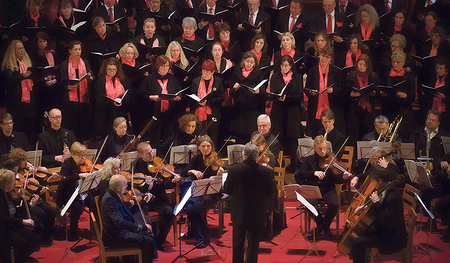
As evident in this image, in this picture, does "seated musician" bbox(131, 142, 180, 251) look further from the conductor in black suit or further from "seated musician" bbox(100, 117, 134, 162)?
the conductor in black suit

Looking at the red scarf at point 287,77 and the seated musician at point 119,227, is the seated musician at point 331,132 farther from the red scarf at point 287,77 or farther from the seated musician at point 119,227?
the seated musician at point 119,227

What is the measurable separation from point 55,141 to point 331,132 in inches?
132

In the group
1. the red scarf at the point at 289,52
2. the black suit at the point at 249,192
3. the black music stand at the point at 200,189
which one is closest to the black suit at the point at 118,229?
the black music stand at the point at 200,189

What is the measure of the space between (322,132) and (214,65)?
1.63 metres

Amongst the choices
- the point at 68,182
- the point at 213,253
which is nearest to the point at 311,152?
the point at 213,253

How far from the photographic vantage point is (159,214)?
5609 millimetres

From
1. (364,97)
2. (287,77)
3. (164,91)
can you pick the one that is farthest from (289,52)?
(164,91)

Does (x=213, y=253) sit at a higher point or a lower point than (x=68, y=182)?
lower

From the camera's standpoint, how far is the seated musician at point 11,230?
4.78 meters

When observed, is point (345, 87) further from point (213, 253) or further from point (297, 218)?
point (213, 253)

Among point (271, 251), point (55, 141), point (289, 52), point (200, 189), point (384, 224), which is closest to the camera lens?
point (384, 224)

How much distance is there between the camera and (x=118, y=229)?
15.5 ft

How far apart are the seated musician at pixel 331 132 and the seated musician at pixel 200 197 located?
151 centimetres

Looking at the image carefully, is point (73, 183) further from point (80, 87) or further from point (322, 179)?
point (322, 179)
